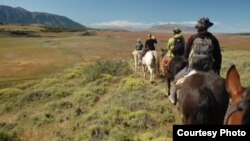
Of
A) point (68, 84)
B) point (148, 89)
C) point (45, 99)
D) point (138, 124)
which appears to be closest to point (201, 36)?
point (138, 124)

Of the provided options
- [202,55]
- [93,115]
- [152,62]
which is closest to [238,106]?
[202,55]

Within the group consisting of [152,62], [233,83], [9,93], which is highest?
[233,83]

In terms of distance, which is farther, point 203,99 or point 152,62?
point 152,62

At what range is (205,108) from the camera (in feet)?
23.0

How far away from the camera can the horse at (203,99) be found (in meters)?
7.03

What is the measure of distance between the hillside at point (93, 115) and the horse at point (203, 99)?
278 centimetres

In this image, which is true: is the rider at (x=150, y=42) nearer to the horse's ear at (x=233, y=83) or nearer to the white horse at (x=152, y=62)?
the white horse at (x=152, y=62)

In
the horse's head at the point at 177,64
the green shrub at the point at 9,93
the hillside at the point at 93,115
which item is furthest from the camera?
the green shrub at the point at 9,93

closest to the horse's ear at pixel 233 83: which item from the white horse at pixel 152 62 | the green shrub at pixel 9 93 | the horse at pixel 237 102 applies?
the horse at pixel 237 102

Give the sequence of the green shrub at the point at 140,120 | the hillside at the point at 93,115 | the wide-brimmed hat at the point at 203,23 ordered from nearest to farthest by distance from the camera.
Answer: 1. the wide-brimmed hat at the point at 203,23
2. the hillside at the point at 93,115
3. the green shrub at the point at 140,120

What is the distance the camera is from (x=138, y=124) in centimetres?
1237

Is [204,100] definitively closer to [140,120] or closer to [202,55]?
[202,55]

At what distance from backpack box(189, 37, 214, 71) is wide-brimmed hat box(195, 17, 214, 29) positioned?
27 centimetres

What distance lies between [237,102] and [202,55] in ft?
17.6
